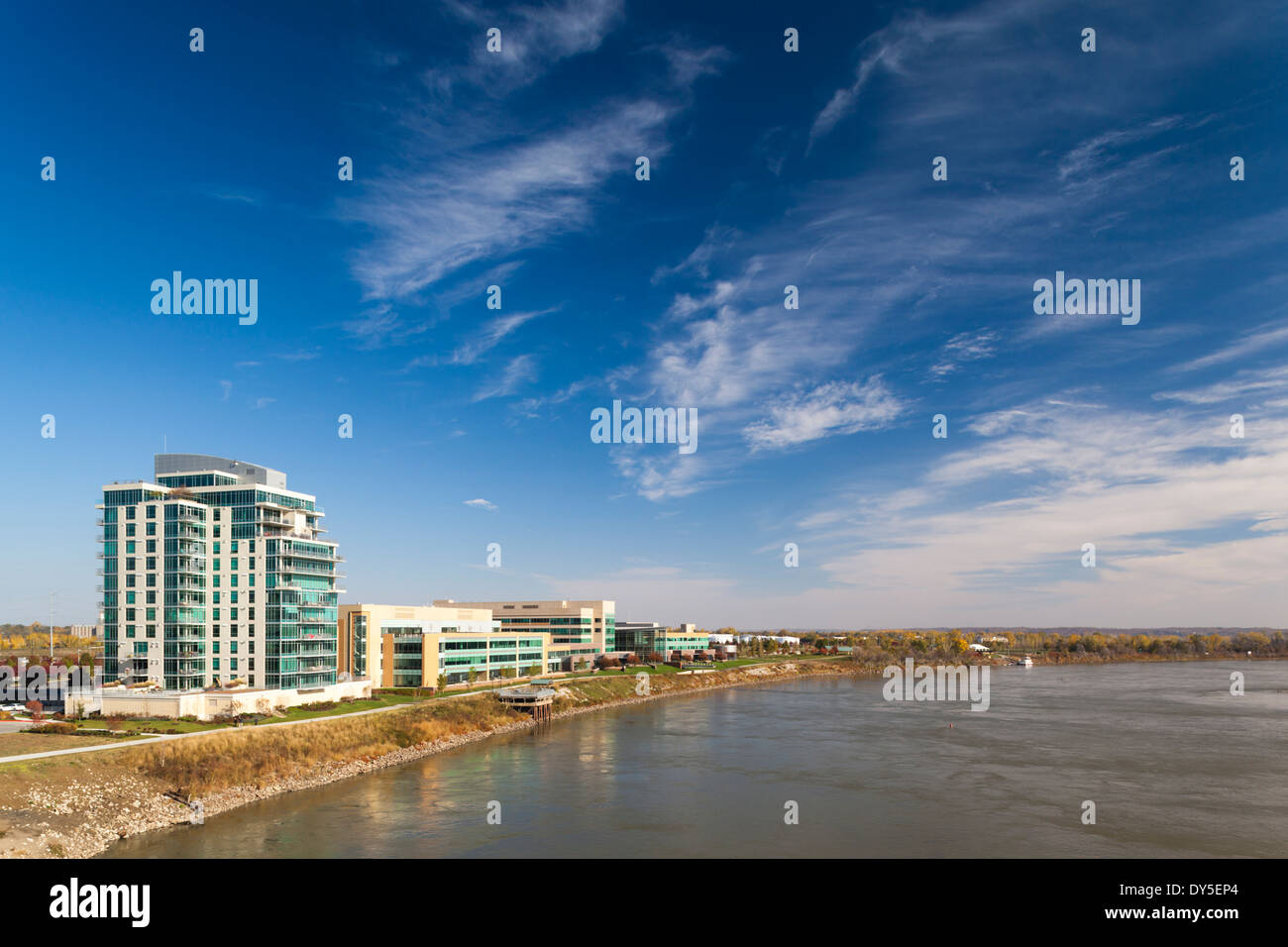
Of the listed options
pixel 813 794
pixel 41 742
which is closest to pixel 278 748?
pixel 41 742

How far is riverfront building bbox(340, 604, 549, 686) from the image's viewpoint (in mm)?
89250

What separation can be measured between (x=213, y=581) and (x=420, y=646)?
95.9ft

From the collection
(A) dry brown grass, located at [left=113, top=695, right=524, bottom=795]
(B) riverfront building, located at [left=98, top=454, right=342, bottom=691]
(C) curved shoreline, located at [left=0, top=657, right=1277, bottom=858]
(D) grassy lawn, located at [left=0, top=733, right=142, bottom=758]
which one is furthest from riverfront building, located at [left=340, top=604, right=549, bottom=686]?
(D) grassy lawn, located at [left=0, top=733, right=142, bottom=758]

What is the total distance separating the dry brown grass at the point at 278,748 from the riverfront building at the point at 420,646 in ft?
54.9

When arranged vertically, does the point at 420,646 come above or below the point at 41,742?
below

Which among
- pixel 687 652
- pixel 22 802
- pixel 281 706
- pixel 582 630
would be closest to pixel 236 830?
pixel 22 802

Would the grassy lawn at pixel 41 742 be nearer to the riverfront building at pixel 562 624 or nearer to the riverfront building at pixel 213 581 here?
the riverfront building at pixel 213 581

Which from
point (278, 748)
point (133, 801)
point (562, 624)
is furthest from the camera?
point (562, 624)

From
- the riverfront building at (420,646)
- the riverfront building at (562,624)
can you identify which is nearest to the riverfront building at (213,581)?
the riverfront building at (420,646)

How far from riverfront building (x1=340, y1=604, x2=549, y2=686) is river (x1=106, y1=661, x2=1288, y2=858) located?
63.5ft

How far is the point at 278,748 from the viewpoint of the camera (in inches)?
2093

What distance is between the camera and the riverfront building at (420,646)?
8925cm

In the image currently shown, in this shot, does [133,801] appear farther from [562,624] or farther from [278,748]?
[562,624]
